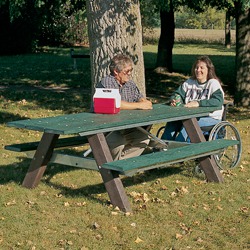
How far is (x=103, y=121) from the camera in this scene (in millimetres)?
6539

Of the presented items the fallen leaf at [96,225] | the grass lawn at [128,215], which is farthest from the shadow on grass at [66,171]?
the fallen leaf at [96,225]

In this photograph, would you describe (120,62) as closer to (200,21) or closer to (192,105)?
(192,105)

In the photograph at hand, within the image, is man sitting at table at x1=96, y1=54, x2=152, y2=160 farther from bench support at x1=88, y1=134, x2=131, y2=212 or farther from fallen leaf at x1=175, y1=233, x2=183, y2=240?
fallen leaf at x1=175, y1=233, x2=183, y2=240

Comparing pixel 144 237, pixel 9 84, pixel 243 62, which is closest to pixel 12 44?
pixel 9 84

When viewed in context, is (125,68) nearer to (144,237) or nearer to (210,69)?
(210,69)

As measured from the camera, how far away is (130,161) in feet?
20.6

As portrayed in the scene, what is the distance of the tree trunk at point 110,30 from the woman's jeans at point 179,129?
1881 mm

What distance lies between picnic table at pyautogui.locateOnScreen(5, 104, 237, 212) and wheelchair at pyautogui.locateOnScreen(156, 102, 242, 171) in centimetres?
27

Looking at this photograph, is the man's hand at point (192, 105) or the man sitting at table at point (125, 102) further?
the man's hand at point (192, 105)

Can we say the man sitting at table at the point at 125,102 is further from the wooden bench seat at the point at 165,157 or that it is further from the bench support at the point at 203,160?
the wooden bench seat at the point at 165,157

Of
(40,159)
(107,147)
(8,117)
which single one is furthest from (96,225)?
(8,117)

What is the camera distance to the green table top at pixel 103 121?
622 centimetres

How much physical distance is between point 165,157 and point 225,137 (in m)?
1.98

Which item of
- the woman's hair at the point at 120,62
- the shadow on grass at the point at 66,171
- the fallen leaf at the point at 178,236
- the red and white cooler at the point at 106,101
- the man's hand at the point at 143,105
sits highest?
the woman's hair at the point at 120,62
